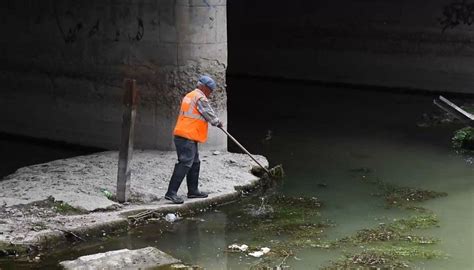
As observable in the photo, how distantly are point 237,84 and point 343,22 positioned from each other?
429cm

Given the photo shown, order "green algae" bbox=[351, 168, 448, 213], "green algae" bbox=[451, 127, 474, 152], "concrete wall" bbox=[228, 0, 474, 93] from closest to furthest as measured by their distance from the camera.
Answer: "green algae" bbox=[351, 168, 448, 213]
"green algae" bbox=[451, 127, 474, 152]
"concrete wall" bbox=[228, 0, 474, 93]

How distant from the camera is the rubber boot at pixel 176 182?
9609 mm

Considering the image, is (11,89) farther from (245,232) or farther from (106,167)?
(245,232)

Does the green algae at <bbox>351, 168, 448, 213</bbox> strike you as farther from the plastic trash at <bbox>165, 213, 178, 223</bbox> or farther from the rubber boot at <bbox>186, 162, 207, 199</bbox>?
the plastic trash at <bbox>165, 213, 178, 223</bbox>

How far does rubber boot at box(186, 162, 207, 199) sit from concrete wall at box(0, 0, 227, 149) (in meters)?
2.43

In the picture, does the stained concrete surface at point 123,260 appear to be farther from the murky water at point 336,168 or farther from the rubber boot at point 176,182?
the rubber boot at point 176,182

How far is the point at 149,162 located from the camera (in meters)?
11.8

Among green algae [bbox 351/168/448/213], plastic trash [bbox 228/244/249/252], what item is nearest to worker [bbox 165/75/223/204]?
plastic trash [bbox 228/244/249/252]

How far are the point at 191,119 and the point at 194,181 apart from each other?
971 mm

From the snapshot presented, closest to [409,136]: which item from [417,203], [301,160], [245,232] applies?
[301,160]

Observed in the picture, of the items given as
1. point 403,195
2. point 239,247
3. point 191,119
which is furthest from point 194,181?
point 403,195

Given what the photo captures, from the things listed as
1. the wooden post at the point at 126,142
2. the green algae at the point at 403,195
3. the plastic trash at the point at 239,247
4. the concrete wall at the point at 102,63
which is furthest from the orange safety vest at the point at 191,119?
the green algae at the point at 403,195

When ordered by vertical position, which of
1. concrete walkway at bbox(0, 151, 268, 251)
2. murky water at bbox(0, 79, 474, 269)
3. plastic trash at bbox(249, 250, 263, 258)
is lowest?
murky water at bbox(0, 79, 474, 269)

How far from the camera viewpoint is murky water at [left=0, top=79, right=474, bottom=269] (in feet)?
27.7
